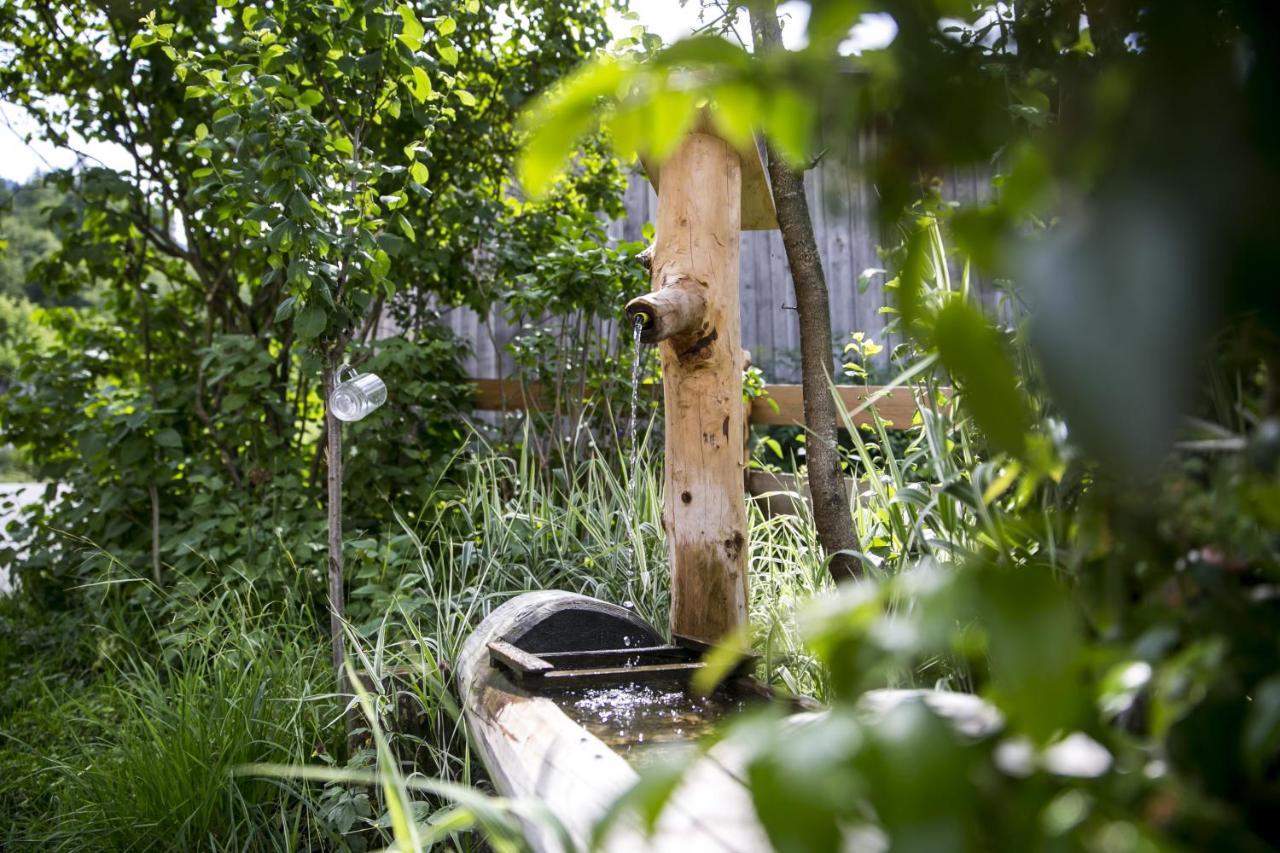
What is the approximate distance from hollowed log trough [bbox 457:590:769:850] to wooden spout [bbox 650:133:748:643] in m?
0.18

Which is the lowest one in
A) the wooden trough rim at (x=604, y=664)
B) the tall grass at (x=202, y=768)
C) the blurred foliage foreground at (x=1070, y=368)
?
the tall grass at (x=202, y=768)

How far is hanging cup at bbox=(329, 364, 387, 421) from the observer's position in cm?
290

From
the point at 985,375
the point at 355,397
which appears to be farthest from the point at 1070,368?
the point at 355,397

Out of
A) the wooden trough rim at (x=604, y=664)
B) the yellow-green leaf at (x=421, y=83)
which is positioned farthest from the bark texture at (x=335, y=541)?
the yellow-green leaf at (x=421, y=83)

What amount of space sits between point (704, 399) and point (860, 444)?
2.03 ft

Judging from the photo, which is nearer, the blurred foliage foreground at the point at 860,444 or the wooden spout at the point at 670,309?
the blurred foliage foreground at the point at 860,444

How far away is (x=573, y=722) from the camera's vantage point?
6.07ft

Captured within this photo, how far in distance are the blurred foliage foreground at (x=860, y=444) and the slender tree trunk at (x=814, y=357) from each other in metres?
0.20

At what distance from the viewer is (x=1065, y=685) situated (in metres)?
0.43

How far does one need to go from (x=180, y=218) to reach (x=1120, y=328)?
5.60 m

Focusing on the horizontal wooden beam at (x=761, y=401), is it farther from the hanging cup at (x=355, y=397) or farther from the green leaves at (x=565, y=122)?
the green leaves at (x=565, y=122)

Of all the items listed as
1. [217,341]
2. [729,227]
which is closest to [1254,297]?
[729,227]

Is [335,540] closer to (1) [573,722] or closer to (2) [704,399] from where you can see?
(2) [704,399]

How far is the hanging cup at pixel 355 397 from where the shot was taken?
290cm
